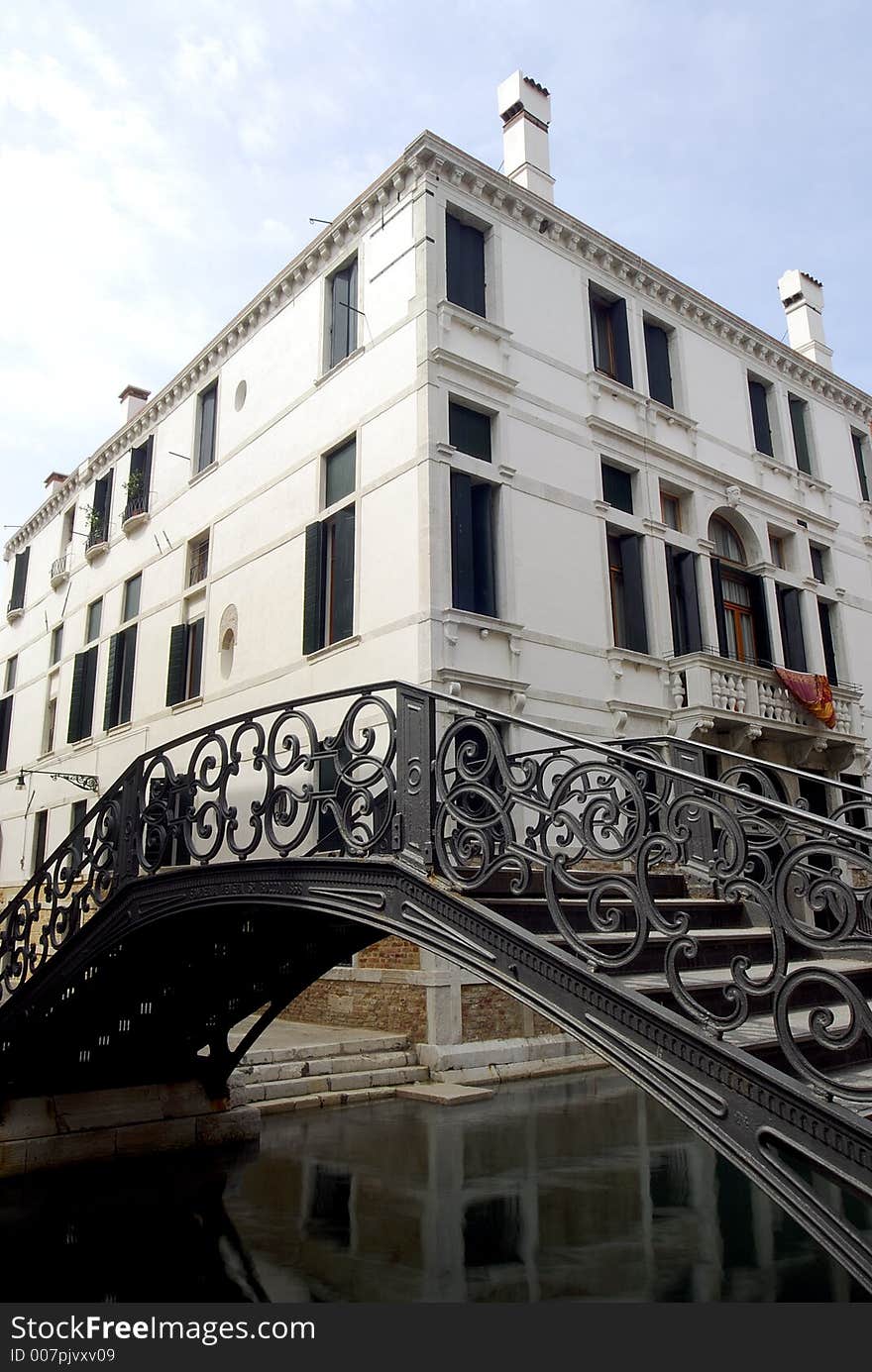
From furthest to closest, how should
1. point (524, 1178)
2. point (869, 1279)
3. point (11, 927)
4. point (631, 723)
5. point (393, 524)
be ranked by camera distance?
1. point (631, 723)
2. point (393, 524)
3. point (11, 927)
4. point (524, 1178)
5. point (869, 1279)

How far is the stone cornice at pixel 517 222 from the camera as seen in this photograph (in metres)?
12.9

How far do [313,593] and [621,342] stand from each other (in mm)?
6237

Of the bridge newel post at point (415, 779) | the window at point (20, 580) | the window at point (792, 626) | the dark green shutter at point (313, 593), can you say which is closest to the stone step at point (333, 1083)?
the bridge newel post at point (415, 779)

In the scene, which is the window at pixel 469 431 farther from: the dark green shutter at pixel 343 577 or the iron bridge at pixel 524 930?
the iron bridge at pixel 524 930

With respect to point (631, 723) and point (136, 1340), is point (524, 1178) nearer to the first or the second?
point (136, 1340)

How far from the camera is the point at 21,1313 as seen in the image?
4.11m

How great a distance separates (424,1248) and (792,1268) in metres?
1.80

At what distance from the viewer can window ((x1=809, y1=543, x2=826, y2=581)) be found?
16781 millimetres

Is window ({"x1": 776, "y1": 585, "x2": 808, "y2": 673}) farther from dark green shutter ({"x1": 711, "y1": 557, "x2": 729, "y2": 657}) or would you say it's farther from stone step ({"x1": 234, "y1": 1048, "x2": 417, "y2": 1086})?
stone step ({"x1": 234, "y1": 1048, "x2": 417, "y2": 1086})

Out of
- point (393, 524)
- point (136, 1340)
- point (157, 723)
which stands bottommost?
point (136, 1340)

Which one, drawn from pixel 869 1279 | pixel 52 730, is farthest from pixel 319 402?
pixel 869 1279

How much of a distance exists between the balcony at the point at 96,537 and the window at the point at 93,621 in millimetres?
1065

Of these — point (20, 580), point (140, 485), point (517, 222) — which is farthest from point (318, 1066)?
point (20, 580)

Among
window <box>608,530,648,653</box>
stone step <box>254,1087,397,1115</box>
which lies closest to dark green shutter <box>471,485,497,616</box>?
window <box>608,530,648,653</box>
